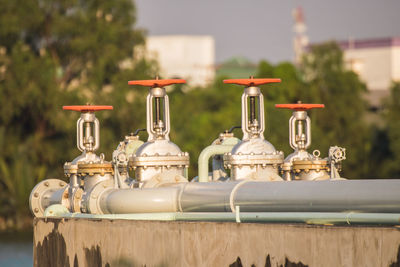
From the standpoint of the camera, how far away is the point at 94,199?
58.7 ft

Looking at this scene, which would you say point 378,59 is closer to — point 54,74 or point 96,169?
point 54,74

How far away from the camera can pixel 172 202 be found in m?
16.1

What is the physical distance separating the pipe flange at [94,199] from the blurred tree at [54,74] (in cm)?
3596

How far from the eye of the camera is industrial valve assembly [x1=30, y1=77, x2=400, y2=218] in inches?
528

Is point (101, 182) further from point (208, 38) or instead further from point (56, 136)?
point (208, 38)

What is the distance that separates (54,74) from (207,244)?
46266 millimetres

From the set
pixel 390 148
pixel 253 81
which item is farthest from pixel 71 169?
pixel 390 148

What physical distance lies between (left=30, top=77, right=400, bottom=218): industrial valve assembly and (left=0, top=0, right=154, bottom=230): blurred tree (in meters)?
33.7

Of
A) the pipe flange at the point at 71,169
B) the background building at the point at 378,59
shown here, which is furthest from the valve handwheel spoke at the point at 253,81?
the background building at the point at 378,59

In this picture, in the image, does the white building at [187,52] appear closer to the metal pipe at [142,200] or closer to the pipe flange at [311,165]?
the pipe flange at [311,165]

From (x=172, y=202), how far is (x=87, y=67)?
45938mm

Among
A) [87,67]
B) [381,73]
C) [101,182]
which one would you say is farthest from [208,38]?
[101,182]

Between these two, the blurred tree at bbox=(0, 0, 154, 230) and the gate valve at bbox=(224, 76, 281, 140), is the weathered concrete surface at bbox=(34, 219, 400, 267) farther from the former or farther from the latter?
the blurred tree at bbox=(0, 0, 154, 230)

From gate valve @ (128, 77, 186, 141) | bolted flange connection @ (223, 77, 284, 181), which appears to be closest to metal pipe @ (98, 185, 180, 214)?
bolted flange connection @ (223, 77, 284, 181)
